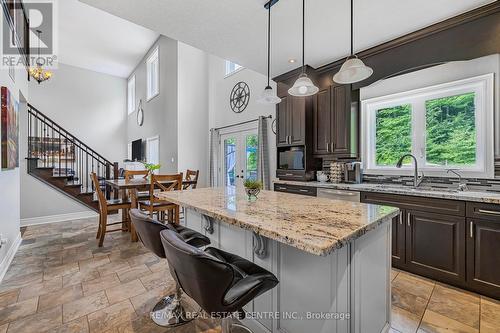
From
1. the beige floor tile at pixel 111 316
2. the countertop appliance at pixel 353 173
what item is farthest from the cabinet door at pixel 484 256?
the beige floor tile at pixel 111 316

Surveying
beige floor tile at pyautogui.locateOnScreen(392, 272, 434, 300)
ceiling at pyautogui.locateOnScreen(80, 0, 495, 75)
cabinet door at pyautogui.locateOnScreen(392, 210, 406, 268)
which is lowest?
beige floor tile at pyautogui.locateOnScreen(392, 272, 434, 300)

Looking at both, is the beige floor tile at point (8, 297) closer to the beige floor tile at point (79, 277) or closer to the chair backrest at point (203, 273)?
the beige floor tile at point (79, 277)

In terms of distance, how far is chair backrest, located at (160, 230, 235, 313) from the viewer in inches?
38.8

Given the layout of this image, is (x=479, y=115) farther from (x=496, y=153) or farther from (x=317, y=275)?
(x=317, y=275)

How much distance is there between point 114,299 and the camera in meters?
2.14

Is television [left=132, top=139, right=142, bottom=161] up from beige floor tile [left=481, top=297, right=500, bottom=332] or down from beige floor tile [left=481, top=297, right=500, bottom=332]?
up

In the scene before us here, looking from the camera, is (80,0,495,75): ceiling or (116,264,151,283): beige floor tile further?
(116,264,151,283): beige floor tile

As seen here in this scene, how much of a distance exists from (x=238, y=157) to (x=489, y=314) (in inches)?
183

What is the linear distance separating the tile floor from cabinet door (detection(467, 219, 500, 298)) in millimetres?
117

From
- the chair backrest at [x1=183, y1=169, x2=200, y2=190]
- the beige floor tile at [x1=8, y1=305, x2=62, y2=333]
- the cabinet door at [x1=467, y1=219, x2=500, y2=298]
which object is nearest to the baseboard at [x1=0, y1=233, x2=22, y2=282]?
the beige floor tile at [x1=8, y1=305, x2=62, y2=333]

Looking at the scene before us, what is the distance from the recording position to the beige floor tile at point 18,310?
1899 mm

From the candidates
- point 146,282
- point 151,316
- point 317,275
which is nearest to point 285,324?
point 317,275

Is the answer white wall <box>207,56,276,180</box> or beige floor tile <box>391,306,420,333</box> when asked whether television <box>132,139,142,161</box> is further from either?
beige floor tile <box>391,306,420,333</box>

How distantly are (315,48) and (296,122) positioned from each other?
3.76 feet
